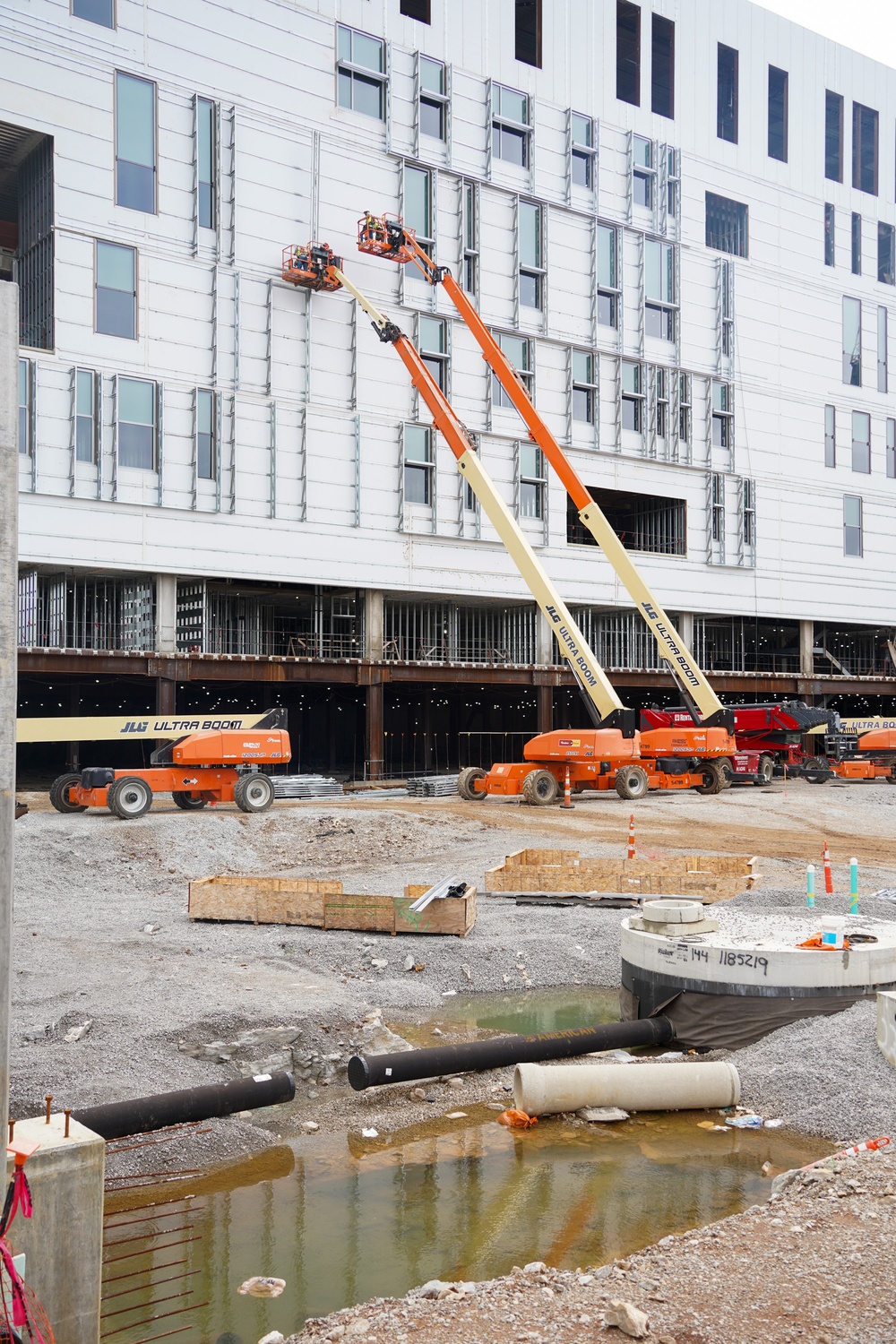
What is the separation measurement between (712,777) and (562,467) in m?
11.3

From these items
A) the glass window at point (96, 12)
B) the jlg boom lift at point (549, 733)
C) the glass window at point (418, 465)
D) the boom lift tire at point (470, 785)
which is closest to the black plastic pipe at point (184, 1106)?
the jlg boom lift at point (549, 733)

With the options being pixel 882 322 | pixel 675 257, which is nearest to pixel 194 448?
pixel 675 257

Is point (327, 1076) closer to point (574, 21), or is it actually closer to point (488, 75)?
point (488, 75)

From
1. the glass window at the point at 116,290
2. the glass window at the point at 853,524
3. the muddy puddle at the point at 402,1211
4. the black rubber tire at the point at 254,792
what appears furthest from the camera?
the glass window at the point at 853,524

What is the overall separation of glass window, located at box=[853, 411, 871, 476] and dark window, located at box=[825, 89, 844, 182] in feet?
40.8

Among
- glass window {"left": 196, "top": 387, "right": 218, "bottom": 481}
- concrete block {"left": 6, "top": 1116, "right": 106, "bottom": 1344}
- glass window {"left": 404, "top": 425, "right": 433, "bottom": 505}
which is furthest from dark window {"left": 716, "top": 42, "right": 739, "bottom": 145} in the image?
concrete block {"left": 6, "top": 1116, "right": 106, "bottom": 1344}

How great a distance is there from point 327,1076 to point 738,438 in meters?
45.7

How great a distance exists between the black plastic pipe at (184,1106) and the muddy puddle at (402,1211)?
0.45 m

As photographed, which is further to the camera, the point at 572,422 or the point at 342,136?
the point at 572,422

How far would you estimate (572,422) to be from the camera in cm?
4550

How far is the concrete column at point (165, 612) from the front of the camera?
35.2m

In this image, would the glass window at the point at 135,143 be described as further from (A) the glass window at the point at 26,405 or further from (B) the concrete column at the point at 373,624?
(B) the concrete column at the point at 373,624

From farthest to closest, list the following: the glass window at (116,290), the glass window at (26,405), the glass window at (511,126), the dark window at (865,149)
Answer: the dark window at (865,149) < the glass window at (511,126) < the glass window at (116,290) < the glass window at (26,405)

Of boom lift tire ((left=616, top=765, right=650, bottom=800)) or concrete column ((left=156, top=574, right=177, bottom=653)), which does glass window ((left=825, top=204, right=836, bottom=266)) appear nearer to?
boom lift tire ((left=616, top=765, right=650, bottom=800))
